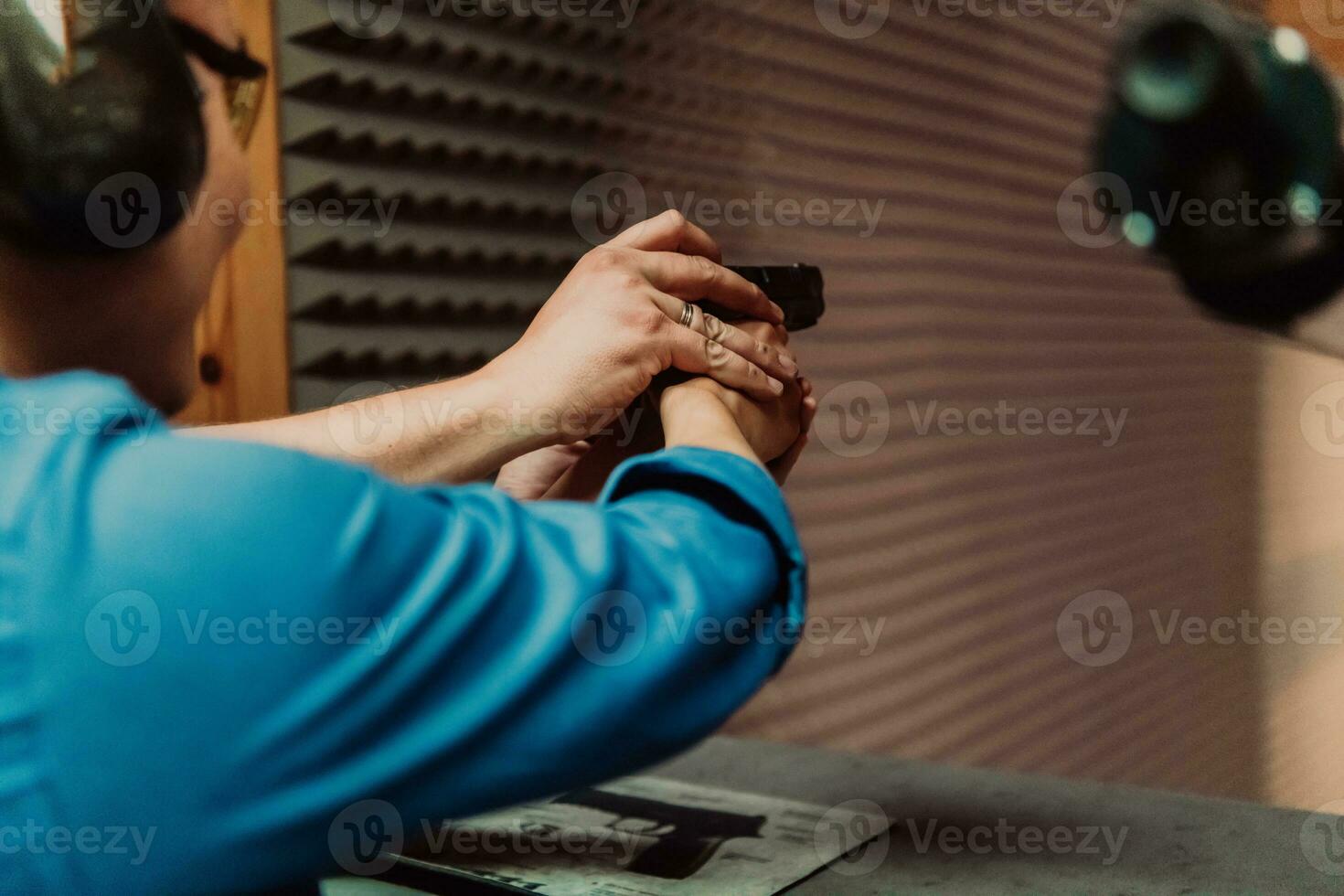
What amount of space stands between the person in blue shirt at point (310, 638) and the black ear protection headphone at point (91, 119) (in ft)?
1.65

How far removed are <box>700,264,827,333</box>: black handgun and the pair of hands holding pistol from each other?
0.11 ft

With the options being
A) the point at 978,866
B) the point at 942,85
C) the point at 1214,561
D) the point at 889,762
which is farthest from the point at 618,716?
the point at 1214,561

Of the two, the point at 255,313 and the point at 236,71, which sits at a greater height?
the point at 236,71

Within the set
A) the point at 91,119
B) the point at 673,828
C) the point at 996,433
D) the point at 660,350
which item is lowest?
the point at 673,828

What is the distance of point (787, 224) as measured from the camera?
5.52ft

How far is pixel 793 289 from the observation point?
83 centimetres

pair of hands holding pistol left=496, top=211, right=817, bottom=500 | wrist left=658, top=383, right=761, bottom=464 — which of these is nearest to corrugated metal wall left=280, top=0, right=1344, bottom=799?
pair of hands holding pistol left=496, top=211, right=817, bottom=500

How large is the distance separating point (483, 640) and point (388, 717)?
0.14 feet

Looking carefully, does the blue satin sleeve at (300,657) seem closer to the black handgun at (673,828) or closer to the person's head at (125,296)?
the black handgun at (673,828)

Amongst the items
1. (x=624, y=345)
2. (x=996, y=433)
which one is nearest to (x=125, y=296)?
(x=624, y=345)

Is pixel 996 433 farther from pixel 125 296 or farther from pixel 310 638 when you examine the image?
pixel 310 638

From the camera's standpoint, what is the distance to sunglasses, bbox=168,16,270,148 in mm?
849

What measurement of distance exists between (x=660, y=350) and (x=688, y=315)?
5cm

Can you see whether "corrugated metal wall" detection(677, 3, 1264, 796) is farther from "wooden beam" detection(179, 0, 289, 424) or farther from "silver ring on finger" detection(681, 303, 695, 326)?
"silver ring on finger" detection(681, 303, 695, 326)
